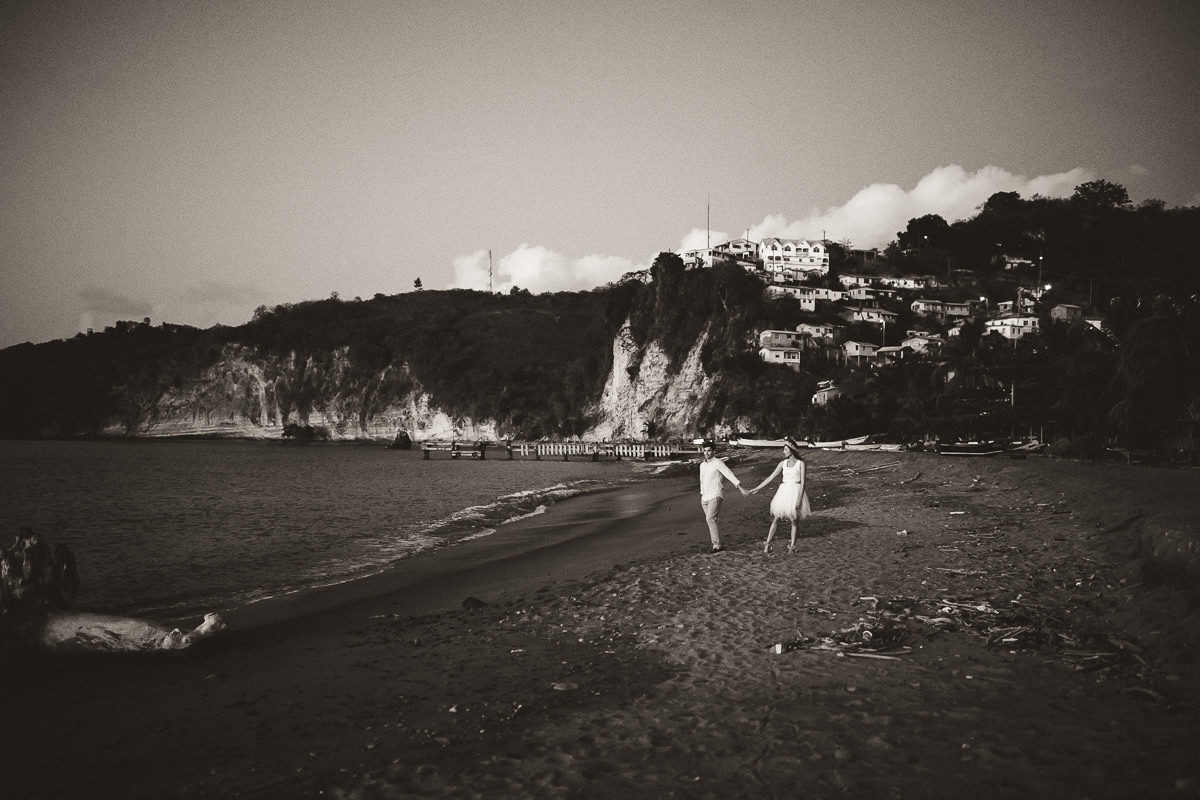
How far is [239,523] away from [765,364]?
68301 millimetres

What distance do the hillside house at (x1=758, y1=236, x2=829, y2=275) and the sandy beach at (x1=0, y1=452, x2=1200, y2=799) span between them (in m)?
113

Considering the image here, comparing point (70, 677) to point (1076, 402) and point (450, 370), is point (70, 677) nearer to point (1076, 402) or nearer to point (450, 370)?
point (1076, 402)

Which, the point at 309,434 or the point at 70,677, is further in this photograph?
the point at 309,434

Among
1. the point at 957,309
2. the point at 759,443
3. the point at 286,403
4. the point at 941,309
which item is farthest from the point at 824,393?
the point at 286,403

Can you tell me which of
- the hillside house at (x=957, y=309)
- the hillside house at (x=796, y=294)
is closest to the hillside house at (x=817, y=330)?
the hillside house at (x=796, y=294)

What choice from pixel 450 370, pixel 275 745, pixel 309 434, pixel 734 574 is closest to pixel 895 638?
pixel 734 574

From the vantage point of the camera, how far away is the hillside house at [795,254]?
392 ft

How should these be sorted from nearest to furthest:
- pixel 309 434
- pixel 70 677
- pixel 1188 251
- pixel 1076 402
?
pixel 70 677, pixel 1188 251, pixel 1076 402, pixel 309 434

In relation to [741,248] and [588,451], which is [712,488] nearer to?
[588,451]

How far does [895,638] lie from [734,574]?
3845mm

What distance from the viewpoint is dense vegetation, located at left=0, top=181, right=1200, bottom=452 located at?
35.3 m

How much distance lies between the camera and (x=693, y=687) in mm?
6344

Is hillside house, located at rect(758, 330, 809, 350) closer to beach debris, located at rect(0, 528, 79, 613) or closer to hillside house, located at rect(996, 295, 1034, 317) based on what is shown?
hillside house, located at rect(996, 295, 1034, 317)

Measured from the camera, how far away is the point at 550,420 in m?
113
